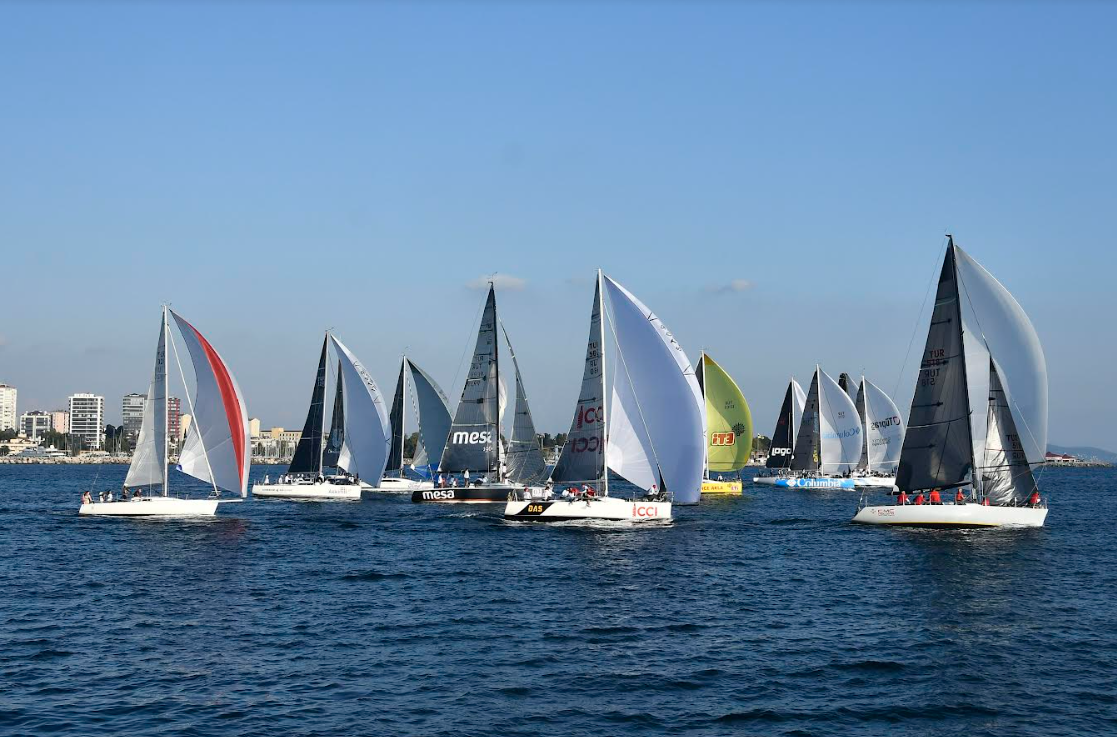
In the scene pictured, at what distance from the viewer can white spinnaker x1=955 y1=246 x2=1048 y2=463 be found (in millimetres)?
47844

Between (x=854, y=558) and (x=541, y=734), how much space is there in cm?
2632

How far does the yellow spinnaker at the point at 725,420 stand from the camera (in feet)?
292

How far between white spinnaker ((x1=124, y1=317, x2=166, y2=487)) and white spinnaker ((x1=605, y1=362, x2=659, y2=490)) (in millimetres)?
23563

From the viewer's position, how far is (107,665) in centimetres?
2352

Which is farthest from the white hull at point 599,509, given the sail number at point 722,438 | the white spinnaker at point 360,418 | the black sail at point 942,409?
the sail number at point 722,438

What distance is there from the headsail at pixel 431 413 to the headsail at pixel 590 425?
34951mm

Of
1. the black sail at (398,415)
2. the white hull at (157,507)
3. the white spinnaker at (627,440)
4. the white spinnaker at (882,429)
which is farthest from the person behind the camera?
the white spinnaker at (882,429)

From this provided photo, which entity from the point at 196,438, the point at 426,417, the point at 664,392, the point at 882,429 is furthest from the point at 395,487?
the point at 882,429

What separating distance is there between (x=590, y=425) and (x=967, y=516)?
17.9 m

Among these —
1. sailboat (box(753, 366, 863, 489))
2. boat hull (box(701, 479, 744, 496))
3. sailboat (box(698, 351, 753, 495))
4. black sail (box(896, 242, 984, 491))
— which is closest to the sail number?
sailboat (box(698, 351, 753, 495))

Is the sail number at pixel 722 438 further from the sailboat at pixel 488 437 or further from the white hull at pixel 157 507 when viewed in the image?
the white hull at pixel 157 507

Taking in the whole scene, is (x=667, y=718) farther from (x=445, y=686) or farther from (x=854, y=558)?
(x=854, y=558)

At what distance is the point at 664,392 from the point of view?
4925 cm

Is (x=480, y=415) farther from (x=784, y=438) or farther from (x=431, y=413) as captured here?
(x=784, y=438)
